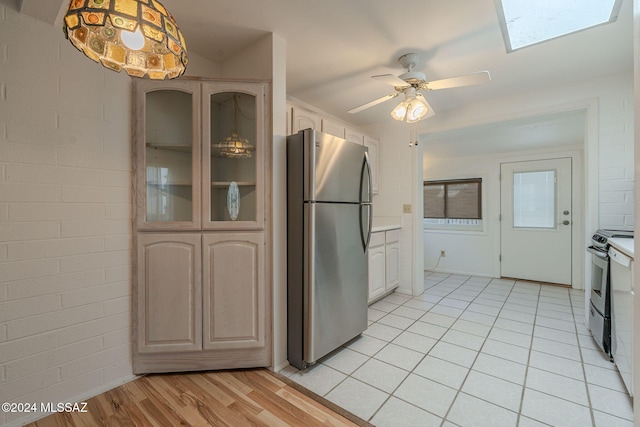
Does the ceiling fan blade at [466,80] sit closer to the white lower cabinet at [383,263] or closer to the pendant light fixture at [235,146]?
the pendant light fixture at [235,146]

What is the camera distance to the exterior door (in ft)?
13.3

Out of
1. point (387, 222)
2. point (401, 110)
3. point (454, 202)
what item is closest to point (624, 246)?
point (401, 110)

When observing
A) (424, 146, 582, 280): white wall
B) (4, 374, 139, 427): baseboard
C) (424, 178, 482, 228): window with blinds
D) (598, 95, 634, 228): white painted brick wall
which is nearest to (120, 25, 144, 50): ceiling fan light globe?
(4, 374, 139, 427): baseboard

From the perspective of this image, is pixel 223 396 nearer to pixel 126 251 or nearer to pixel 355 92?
pixel 126 251

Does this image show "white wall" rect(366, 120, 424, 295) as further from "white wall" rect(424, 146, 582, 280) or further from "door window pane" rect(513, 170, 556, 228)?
"door window pane" rect(513, 170, 556, 228)

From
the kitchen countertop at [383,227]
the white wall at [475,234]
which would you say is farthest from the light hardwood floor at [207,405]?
the white wall at [475,234]

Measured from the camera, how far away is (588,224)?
2480 millimetres

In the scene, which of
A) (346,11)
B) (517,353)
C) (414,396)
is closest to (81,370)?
(414,396)

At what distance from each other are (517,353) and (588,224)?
4.54 ft

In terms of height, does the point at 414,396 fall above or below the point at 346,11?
below

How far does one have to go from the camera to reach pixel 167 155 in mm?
1871

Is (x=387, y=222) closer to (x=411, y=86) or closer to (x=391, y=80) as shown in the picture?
(x=411, y=86)

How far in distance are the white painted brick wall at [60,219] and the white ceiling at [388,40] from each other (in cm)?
34

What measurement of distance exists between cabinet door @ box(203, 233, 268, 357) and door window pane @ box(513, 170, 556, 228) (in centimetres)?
441
